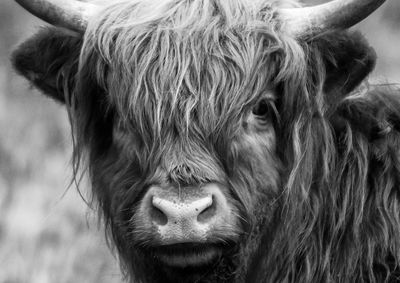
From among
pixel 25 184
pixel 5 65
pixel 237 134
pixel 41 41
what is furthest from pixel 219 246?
pixel 5 65

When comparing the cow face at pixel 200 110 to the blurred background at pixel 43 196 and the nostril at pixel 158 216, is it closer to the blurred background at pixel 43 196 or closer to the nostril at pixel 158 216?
the nostril at pixel 158 216

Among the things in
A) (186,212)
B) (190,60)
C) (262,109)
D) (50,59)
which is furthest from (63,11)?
(186,212)

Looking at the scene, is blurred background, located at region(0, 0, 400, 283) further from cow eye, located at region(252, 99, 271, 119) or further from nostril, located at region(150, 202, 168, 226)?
nostril, located at region(150, 202, 168, 226)

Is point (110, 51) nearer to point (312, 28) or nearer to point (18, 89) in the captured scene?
point (312, 28)

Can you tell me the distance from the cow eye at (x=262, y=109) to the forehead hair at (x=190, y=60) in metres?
0.06

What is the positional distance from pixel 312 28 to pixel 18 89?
15.8ft

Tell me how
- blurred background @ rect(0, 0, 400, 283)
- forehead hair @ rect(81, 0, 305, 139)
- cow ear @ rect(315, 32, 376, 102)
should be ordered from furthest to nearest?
blurred background @ rect(0, 0, 400, 283)
cow ear @ rect(315, 32, 376, 102)
forehead hair @ rect(81, 0, 305, 139)

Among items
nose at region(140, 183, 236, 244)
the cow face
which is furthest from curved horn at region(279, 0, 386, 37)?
nose at region(140, 183, 236, 244)

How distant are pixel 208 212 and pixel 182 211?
0.14 meters

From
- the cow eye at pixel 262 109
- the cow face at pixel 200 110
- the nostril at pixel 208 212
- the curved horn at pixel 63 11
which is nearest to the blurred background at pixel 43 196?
the curved horn at pixel 63 11

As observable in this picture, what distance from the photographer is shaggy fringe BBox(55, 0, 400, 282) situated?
485 centimetres

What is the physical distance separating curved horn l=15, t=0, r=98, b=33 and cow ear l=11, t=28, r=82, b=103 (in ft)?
0.31

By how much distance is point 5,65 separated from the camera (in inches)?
356

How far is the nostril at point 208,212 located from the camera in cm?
449
